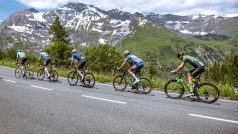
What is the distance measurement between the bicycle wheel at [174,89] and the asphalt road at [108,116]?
176cm

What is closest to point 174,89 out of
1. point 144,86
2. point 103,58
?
point 144,86

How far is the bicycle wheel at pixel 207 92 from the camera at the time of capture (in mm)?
14835

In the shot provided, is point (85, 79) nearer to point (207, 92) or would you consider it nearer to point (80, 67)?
point (80, 67)

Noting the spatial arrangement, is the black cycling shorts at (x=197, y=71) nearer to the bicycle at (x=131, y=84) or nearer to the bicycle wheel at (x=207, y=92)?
the bicycle wheel at (x=207, y=92)

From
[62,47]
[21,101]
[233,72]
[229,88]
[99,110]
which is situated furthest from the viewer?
[62,47]

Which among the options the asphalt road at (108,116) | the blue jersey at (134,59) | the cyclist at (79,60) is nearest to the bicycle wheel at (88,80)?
the cyclist at (79,60)

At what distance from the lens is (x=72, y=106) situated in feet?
39.7

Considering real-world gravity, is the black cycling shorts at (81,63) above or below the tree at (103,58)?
below

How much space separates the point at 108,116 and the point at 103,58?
94406 millimetres

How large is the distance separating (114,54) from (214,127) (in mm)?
98949

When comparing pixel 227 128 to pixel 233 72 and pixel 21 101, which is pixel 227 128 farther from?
pixel 233 72

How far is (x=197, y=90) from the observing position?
50.6ft

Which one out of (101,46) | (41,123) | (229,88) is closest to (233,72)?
(101,46)

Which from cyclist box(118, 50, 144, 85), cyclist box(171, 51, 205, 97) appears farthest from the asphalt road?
cyclist box(118, 50, 144, 85)
